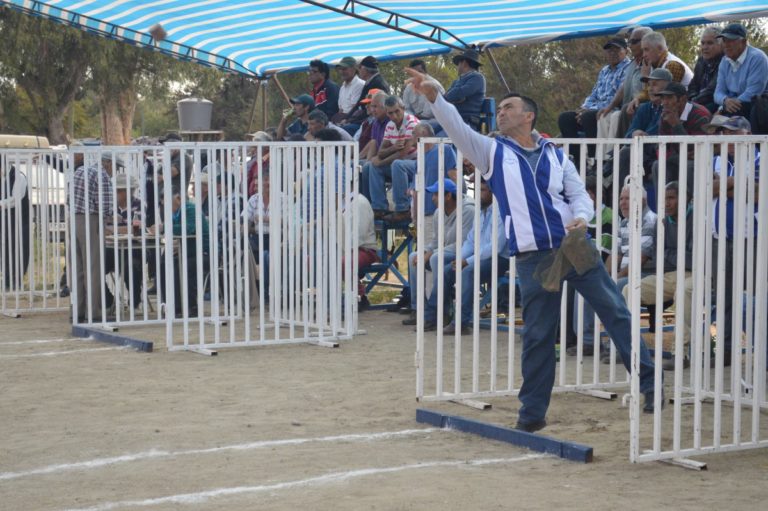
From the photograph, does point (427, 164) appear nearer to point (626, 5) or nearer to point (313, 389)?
point (626, 5)

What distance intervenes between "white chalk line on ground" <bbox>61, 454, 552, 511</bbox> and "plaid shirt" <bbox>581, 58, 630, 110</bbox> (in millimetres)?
7625

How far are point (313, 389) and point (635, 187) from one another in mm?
3815

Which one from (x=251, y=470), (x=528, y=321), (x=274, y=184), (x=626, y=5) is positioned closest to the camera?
(x=251, y=470)

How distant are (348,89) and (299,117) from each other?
1.05 m

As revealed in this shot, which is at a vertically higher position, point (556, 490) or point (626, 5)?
point (626, 5)

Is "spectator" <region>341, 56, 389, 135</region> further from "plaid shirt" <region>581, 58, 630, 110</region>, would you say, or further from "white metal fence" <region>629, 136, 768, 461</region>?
"white metal fence" <region>629, 136, 768, 461</region>

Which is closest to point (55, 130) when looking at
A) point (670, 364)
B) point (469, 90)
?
point (469, 90)

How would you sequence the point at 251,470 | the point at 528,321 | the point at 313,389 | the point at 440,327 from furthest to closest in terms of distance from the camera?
1. the point at 313,389
2. the point at 440,327
3. the point at 528,321
4. the point at 251,470

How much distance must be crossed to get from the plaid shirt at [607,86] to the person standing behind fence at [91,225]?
5.51 metres

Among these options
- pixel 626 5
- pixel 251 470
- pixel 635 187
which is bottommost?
pixel 251 470

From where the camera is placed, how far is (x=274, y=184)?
12.2 metres

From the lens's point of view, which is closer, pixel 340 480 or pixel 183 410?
pixel 340 480

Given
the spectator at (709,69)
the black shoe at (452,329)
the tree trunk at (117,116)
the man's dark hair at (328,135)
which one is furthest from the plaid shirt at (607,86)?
the tree trunk at (117,116)

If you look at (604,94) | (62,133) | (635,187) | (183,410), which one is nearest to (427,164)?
(604,94)
